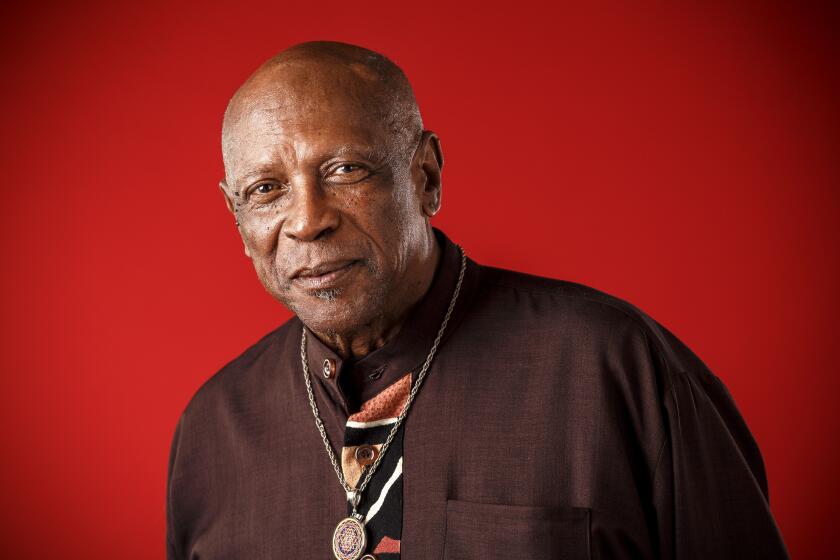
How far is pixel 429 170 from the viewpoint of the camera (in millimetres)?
1856

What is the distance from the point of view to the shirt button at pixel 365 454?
1.86 meters

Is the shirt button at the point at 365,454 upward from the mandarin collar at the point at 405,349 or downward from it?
downward

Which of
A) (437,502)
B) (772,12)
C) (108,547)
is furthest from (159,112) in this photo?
(772,12)

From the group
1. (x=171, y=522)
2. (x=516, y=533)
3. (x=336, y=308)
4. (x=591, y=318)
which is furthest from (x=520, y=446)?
(x=171, y=522)

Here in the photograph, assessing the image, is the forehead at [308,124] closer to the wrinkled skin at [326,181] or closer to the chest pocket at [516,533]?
the wrinkled skin at [326,181]

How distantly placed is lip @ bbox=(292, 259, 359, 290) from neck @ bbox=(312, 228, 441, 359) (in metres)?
0.15

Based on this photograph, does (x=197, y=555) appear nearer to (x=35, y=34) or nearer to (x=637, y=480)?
(x=637, y=480)

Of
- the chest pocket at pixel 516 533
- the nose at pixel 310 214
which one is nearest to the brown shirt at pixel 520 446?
the chest pocket at pixel 516 533

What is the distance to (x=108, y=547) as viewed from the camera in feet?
9.24

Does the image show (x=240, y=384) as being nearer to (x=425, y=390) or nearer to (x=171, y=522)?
(x=171, y=522)

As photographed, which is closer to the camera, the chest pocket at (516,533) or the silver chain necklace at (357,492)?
the chest pocket at (516,533)

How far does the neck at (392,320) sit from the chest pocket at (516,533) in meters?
0.37

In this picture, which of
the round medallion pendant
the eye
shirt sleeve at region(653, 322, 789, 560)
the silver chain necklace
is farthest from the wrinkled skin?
shirt sleeve at region(653, 322, 789, 560)

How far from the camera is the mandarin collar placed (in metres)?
1.88
